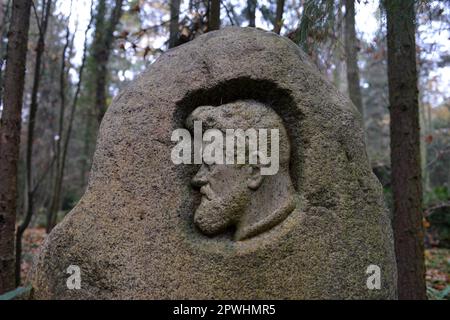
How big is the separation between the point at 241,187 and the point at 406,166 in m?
2.07

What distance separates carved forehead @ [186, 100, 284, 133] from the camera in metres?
2.49

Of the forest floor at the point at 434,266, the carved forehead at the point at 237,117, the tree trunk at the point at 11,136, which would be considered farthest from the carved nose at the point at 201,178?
the forest floor at the point at 434,266

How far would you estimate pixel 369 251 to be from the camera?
2363 mm

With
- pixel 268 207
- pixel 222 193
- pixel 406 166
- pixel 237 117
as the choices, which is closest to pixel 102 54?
pixel 406 166

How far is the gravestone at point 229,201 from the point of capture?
224 cm

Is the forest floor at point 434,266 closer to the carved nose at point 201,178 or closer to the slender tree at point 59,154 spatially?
the slender tree at point 59,154

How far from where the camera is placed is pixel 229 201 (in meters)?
2.39

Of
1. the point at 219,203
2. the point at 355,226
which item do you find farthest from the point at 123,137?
the point at 355,226

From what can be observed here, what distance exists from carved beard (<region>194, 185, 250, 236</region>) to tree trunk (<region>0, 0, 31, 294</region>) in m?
2.03

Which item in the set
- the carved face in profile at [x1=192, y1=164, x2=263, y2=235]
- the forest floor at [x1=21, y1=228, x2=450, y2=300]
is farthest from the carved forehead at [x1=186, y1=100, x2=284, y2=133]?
the forest floor at [x1=21, y1=228, x2=450, y2=300]

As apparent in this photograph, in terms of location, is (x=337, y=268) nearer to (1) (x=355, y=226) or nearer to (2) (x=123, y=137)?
(1) (x=355, y=226)

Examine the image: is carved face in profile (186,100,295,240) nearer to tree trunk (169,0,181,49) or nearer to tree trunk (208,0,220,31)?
tree trunk (208,0,220,31)
